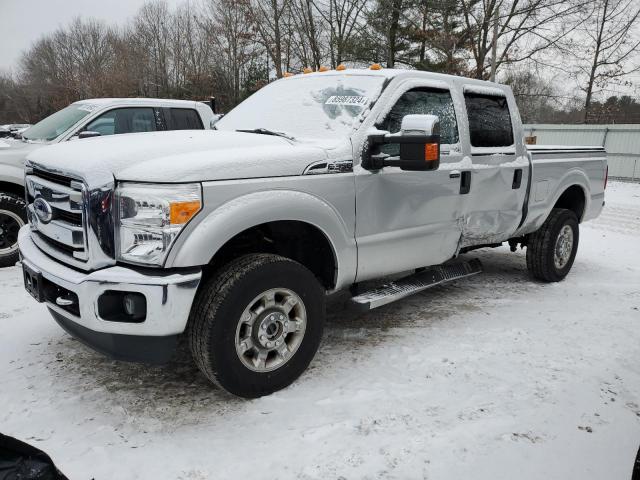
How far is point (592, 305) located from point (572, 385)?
1.89 m

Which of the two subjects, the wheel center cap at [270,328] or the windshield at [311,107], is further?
the windshield at [311,107]

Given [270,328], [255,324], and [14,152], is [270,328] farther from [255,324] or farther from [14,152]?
[14,152]

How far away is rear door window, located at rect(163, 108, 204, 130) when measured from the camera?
265 inches

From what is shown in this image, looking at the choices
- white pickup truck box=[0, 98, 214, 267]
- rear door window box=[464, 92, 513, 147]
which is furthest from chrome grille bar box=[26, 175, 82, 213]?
rear door window box=[464, 92, 513, 147]

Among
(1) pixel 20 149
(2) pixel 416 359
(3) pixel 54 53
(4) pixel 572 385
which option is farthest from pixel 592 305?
(3) pixel 54 53

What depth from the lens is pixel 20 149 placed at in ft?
19.3

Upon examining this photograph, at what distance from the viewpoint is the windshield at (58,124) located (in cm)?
620

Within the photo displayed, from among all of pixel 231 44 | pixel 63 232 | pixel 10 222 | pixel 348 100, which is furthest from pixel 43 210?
pixel 231 44

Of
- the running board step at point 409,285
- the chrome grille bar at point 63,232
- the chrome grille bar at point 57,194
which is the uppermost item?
the chrome grille bar at point 57,194

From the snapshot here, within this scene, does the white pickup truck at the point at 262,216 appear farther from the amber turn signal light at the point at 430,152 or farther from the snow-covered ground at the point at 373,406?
the snow-covered ground at the point at 373,406

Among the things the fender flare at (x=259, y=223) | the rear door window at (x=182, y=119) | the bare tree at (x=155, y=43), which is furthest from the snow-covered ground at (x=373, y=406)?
the bare tree at (x=155, y=43)

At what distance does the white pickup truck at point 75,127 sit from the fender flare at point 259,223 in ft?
11.7

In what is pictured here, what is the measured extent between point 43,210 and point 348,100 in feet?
6.90

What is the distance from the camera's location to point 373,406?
116 inches
